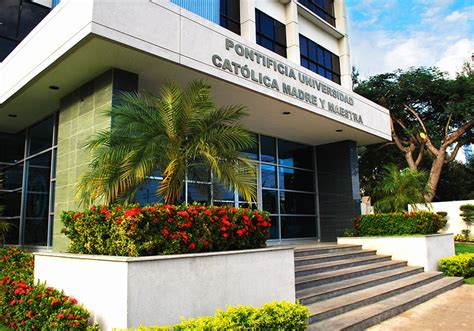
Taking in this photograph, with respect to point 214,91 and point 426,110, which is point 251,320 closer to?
point 214,91

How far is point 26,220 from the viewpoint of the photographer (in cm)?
1145

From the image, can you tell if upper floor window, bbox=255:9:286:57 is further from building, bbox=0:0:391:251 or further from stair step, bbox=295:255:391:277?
stair step, bbox=295:255:391:277

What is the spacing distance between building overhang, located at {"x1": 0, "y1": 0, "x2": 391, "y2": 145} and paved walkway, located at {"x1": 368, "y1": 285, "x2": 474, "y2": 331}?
18.2ft

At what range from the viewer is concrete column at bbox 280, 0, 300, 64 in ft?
44.5

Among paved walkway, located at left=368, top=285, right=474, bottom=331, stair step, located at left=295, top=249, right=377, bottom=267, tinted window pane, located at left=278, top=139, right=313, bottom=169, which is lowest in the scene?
paved walkway, located at left=368, top=285, right=474, bottom=331

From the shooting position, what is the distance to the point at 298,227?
1479cm

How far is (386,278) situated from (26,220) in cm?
1002

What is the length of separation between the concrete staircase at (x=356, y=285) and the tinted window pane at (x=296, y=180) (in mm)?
3858

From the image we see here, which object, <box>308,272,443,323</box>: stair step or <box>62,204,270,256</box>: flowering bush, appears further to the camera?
<box>308,272,443,323</box>: stair step

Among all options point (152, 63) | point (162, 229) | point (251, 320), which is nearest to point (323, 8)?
point (152, 63)

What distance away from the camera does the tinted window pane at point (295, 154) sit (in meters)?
14.6

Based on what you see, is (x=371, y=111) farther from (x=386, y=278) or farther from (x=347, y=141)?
(x=386, y=278)

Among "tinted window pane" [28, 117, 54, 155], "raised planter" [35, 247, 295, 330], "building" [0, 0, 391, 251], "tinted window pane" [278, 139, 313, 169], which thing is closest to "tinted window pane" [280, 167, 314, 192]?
"building" [0, 0, 391, 251]

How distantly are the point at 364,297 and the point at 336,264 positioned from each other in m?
1.68
